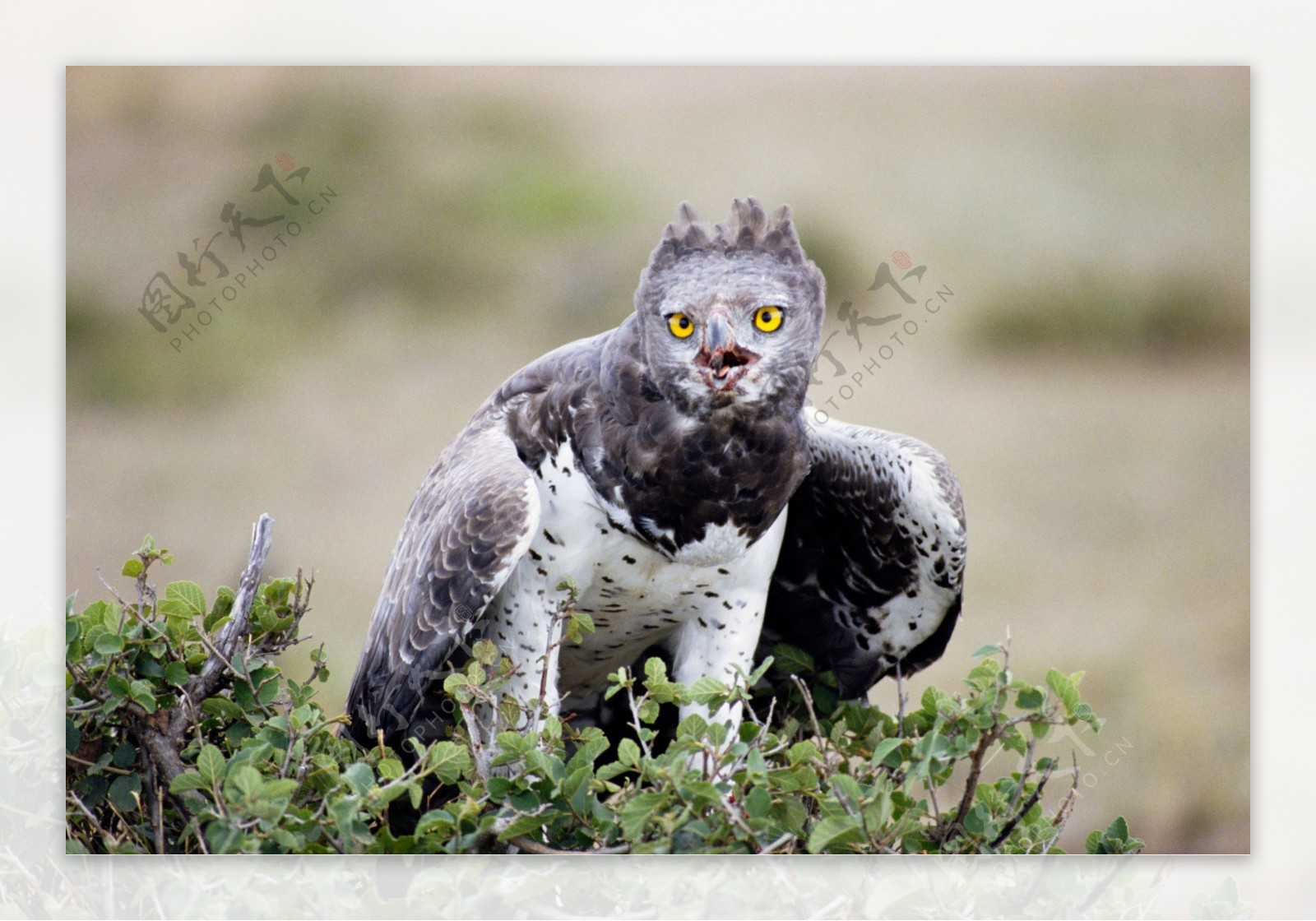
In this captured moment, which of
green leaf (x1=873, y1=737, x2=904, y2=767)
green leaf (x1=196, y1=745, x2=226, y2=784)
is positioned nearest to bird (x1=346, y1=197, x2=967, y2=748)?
green leaf (x1=873, y1=737, x2=904, y2=767)

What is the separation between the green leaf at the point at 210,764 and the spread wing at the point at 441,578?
1.12 ft

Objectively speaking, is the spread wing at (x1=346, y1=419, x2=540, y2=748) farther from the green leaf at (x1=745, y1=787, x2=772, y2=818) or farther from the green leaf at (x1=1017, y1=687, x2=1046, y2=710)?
the green leaf at (x1=1017, y1=687, x2=1046, y2=710)

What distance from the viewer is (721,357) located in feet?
5.69

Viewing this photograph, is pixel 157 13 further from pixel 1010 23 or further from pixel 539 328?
pixel 1010 23

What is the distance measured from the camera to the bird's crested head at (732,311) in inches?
68.8

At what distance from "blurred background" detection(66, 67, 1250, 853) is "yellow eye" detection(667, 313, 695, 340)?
1.71ft

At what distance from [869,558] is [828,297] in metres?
0.49

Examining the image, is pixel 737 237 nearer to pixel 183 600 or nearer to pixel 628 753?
pixel 628 753

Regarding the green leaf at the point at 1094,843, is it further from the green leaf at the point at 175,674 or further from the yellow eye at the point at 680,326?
the green leaf at the point at 175,674

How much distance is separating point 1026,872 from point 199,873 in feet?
4.21

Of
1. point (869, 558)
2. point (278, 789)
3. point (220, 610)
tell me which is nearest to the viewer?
point (278, 789)

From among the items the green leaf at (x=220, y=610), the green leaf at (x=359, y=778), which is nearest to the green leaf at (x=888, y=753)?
the green leaf at (x=359, y=778)

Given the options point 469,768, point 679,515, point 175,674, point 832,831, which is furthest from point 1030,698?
point 175,674

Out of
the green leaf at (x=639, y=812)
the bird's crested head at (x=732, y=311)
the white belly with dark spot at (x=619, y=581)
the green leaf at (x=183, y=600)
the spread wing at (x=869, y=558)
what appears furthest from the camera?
the spread wing at (x=869, y=558)
